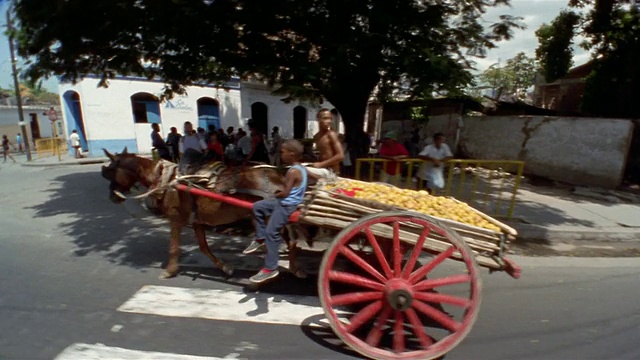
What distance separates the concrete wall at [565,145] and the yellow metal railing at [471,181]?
743 mm

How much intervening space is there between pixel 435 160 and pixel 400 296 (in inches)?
158

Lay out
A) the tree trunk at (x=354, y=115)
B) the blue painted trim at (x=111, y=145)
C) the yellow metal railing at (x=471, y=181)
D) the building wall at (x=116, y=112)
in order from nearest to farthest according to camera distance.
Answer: the yellow metal railing at (x=471, y=181)
the tree trunk at (x=354, y=115)
the building wall at (x=116, y=112)
the blue painted trim at (x=111, y=145)

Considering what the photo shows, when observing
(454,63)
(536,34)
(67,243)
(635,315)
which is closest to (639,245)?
(635,315)

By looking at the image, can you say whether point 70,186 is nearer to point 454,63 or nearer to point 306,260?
point 306,260

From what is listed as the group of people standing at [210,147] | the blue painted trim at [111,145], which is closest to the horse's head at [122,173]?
the group of people standing at [210,147]

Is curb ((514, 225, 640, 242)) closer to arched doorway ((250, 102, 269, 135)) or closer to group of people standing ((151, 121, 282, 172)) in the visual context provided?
group of people standing ((151, 121, 282, 172))

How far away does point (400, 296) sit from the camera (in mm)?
2555

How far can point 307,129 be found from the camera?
24.2m

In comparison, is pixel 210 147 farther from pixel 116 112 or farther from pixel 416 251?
pixel 116 112

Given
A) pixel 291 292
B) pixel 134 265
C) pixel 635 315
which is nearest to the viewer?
pixel 635 315

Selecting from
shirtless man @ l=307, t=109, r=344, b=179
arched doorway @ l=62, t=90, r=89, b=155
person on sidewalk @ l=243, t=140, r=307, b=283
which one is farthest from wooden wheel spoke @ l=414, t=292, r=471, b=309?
arched doorway @ l=62, t=90, r=89, b=155

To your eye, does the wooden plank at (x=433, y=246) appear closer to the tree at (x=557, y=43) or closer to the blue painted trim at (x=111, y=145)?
the tree at (x=557, y=43)

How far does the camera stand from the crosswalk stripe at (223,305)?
10.7 ft

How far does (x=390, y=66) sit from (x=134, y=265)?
460cm
